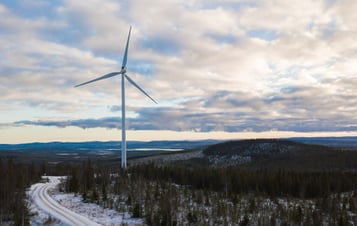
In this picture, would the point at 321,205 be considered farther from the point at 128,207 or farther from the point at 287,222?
the point at 128,207

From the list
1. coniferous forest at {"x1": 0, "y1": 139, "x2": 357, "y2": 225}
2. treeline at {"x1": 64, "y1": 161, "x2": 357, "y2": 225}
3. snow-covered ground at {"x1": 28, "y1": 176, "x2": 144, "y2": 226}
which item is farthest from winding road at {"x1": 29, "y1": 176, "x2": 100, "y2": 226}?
treeline at {"x1": 64, "y1": 161, "x2": 357, "y2": 225}

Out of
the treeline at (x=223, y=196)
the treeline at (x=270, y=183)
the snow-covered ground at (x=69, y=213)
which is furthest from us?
the treeline at (x=270, y=183)

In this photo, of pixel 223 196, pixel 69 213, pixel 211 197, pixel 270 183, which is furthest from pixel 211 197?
pixel 69 213

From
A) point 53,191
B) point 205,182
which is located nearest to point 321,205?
point 205,182

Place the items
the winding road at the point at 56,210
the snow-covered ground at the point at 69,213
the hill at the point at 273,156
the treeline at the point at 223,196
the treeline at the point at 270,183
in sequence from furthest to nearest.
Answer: the hill at the point at 273,156 → the treeline at the point at 270,183 → the treeline at the point at 223,196 → the snow-covered ground at the point at 69,213 → the winding road at the point at 56,210

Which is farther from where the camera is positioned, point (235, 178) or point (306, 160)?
point (306, 160)

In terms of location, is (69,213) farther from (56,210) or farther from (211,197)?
(211,197)

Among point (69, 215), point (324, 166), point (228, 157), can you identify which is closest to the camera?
point (69, 215)

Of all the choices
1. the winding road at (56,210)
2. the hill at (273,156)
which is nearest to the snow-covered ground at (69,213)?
the winding road at (56,210)

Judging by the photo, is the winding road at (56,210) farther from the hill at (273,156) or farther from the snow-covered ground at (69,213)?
the hill at (273,156)
